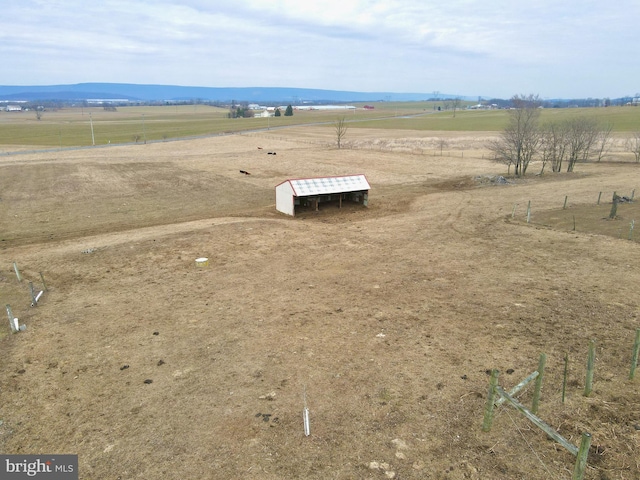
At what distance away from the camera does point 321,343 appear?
38.2 feet

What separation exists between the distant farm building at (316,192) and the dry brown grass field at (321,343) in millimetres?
1682

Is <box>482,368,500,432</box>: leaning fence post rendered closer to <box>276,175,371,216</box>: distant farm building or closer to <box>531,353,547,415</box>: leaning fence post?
<box>531,353,547,415</box>: leaning fence post

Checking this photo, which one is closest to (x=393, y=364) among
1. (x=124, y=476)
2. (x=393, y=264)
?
(x=124, y=476)

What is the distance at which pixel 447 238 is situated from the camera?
21.8m

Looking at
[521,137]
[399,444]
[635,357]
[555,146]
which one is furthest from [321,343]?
[555,146]

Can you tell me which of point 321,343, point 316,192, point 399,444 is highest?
point 316,192

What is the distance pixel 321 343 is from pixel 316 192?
1729 cm

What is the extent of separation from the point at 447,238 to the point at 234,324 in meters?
13.0

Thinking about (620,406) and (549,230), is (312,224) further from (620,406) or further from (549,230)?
(620,406)

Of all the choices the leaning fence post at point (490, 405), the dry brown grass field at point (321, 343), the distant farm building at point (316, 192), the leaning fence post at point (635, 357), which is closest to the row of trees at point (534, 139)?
the dry brown grass field at point (321, 343)

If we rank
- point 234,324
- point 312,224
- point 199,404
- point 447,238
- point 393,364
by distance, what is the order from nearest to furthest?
point 199,404
point 393,364
point 234,324
point 447,238
point 312,224

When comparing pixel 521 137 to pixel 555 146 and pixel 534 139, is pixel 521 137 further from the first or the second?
pixel 555 146

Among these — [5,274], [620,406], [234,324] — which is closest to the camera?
[620,406]

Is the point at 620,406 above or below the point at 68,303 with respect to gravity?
above
